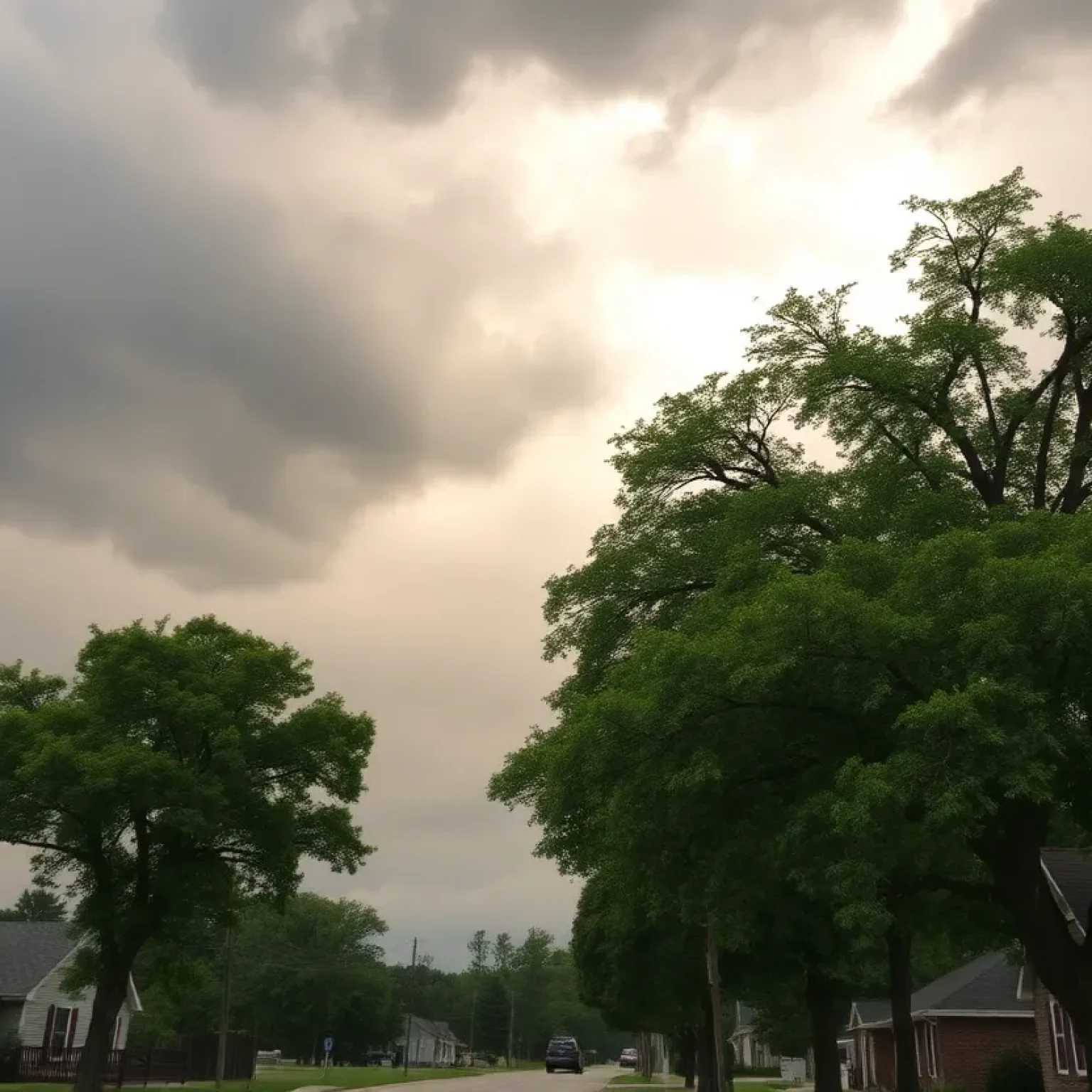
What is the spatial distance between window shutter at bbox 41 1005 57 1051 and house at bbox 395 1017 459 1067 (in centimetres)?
7994

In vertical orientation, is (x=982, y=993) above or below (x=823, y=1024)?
above

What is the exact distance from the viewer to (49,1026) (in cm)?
4791

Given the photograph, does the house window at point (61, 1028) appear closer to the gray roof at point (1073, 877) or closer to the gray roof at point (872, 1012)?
the gray roof at point (872, 1012)

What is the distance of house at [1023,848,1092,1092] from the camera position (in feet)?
96.0

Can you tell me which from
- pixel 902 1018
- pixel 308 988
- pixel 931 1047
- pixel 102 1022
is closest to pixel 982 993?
pixel 931 1047

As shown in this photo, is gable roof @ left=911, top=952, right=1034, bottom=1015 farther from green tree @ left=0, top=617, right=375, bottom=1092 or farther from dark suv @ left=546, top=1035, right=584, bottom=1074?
dark suv @ left=546, top=1035, right=584, bottom=1074

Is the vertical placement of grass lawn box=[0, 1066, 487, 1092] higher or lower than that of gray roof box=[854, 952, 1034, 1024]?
lower

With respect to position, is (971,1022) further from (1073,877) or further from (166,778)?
(166,778)

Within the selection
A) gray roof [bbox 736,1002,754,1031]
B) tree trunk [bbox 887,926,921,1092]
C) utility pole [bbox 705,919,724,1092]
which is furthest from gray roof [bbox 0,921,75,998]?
gray roof [bbox 736,1002,754,1031]

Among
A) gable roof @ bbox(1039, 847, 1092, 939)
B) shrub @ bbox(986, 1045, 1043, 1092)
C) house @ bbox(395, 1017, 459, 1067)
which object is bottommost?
house @ bbox(395, 1017, 459, 1067)

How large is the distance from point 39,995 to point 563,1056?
50.8 meters

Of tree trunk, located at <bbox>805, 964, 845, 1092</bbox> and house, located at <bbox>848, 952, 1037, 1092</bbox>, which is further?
house, located at <bbox>848, 952, 1037, 1092</bbox>

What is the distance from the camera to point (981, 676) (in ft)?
52.6

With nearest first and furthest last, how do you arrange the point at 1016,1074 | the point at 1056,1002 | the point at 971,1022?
the point at 1056,1002 < the point at 1016,1074 < the point at 971,1022
